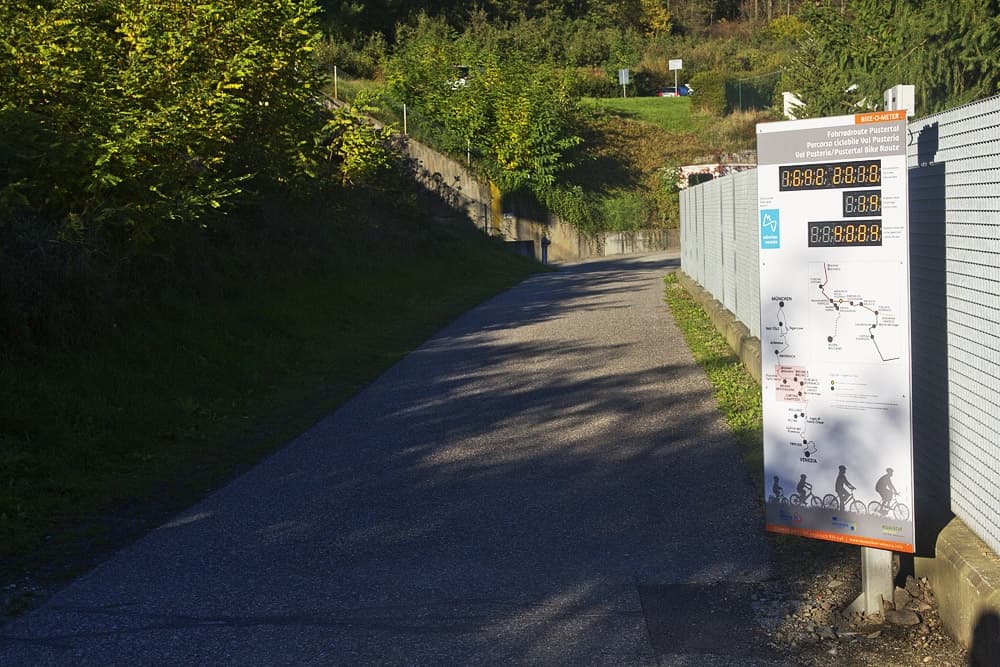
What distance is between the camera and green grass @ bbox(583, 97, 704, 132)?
60.5 m

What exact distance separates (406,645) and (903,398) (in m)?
2.56

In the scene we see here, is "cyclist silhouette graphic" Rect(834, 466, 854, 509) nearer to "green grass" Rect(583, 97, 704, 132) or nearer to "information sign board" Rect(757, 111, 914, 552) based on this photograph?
"information sign board" Rect(757, 111, 914, 552)

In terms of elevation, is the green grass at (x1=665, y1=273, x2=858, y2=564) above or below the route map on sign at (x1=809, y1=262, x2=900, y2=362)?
below

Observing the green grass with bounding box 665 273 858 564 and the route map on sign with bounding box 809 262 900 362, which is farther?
the green grass with bounding box 665 273 858 564

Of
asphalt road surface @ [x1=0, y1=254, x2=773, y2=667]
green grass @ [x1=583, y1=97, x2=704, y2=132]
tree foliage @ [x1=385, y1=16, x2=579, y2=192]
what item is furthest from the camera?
green grass @ [x1=583, y1=97, x2=704, y2=132]

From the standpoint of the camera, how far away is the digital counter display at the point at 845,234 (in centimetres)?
538

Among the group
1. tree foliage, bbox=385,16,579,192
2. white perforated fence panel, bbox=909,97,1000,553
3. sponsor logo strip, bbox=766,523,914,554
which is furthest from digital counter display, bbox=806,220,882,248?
tree foliage, bbox=385,16,579,192

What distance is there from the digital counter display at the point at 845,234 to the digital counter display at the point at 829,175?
18 centimetres

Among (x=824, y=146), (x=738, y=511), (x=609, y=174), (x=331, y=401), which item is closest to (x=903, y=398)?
(x=824, y=146)

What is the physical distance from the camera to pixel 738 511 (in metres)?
7.15

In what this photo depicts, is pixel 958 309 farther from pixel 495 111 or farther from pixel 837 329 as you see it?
pixel 495 111

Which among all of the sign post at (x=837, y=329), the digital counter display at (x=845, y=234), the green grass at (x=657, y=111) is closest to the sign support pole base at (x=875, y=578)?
the sign post at (x=837, y=329)

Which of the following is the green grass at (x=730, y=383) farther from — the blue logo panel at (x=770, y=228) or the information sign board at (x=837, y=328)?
the blue logo panel at (x=770, y=228)

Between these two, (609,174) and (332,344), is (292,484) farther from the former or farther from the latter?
(609,174)
